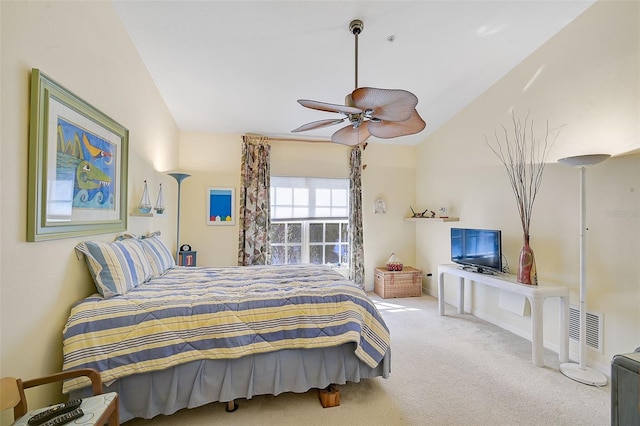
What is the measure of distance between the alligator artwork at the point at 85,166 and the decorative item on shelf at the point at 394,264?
3779 millimetres

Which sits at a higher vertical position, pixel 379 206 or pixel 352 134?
pixel 352 134

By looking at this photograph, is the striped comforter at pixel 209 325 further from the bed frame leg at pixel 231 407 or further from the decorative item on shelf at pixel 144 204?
the decorative item on shelf at pixel 144 204

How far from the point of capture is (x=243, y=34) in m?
2.50

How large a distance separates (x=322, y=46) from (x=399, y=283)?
3.47 m

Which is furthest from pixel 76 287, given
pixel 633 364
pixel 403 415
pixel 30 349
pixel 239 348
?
pixel 633 364

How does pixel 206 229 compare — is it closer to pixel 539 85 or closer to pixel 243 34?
pixel 243 34

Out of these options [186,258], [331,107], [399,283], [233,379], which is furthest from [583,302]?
[186,258]

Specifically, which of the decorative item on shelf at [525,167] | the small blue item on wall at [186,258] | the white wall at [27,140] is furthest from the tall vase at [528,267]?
the small blue item on wall at [186,258]

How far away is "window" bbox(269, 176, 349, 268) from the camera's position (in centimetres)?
449

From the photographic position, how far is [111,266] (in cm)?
189

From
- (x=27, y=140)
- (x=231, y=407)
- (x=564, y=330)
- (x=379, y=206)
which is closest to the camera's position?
(x=27, y=140)

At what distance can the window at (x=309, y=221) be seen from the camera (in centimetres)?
449

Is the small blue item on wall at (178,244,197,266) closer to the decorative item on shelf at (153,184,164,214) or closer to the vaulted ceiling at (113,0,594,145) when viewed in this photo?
the decorative item on shelf at (153,184,164,214)

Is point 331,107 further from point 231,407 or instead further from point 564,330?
point 564,330
